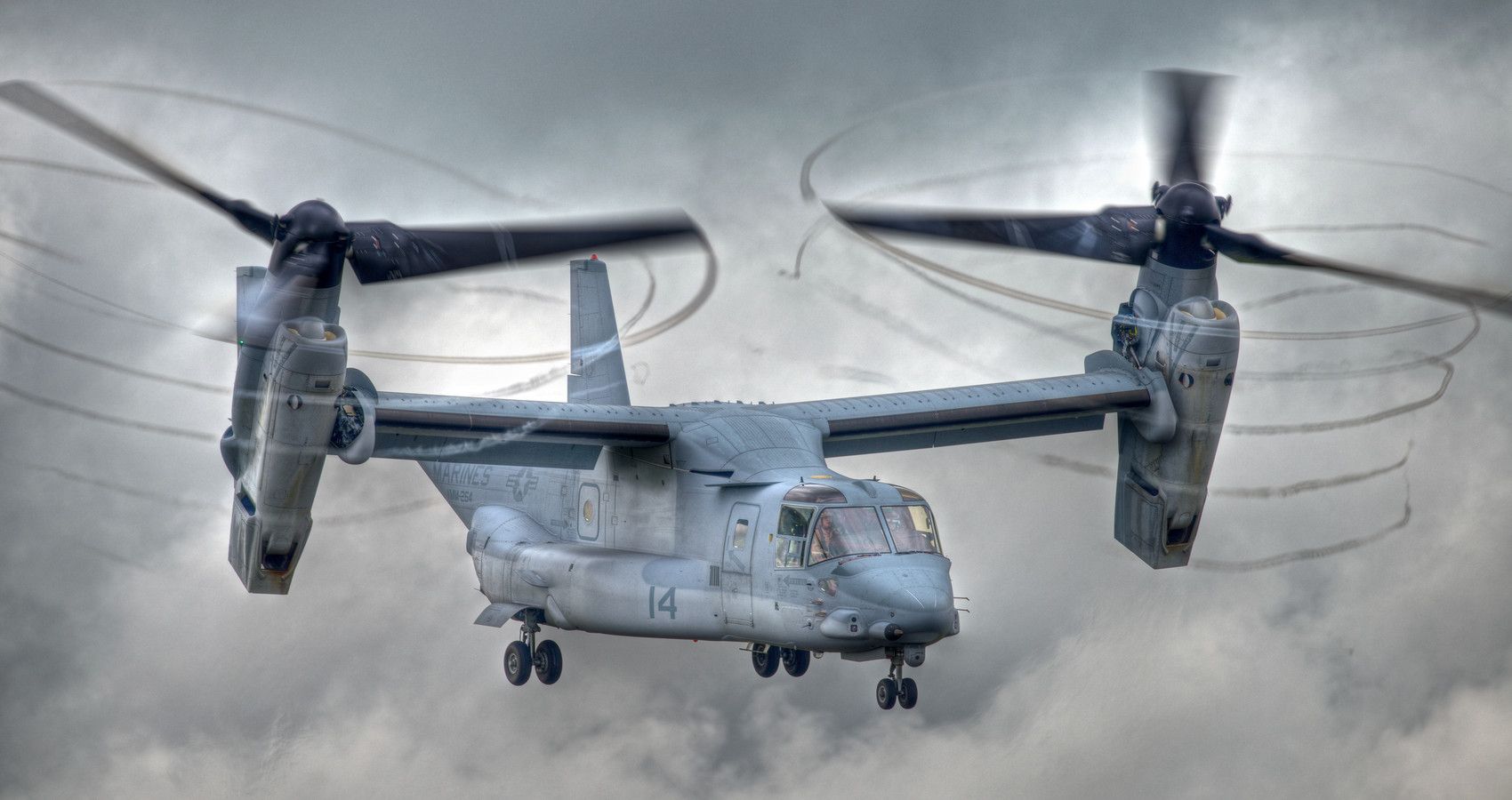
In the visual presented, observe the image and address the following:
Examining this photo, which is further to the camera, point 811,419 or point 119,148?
point 811,419

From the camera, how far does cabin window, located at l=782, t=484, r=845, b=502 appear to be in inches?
846

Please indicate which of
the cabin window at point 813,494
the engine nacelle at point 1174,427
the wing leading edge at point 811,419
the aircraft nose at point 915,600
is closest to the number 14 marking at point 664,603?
the wing leading edge at point 811,419


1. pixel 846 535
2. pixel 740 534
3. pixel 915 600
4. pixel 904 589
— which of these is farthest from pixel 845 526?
pixel 740 534

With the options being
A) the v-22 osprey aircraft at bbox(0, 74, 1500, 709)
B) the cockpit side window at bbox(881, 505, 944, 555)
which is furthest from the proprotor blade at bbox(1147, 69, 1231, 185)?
the cockpit side window at bbox(881, 505, 944, 555)

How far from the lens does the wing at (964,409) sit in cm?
2589

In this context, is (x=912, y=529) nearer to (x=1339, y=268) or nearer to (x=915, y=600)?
(x=915, y=600)

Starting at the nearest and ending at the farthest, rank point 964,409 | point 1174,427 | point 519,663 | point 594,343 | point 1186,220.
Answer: point 1186,220, point 1174,427, point 964,409, point 519,663, point 594,343

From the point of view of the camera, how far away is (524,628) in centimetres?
2647

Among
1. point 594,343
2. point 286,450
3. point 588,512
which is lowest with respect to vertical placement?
point 588,512

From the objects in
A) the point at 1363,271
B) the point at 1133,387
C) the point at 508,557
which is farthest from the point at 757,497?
the point at 1363,271

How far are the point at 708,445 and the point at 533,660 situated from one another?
5.47m

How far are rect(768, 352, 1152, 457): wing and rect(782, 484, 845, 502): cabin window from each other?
3.63 metres

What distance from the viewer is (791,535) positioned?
21594 millimetres

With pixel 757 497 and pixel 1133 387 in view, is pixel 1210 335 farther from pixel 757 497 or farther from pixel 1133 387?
pixel 757 497
